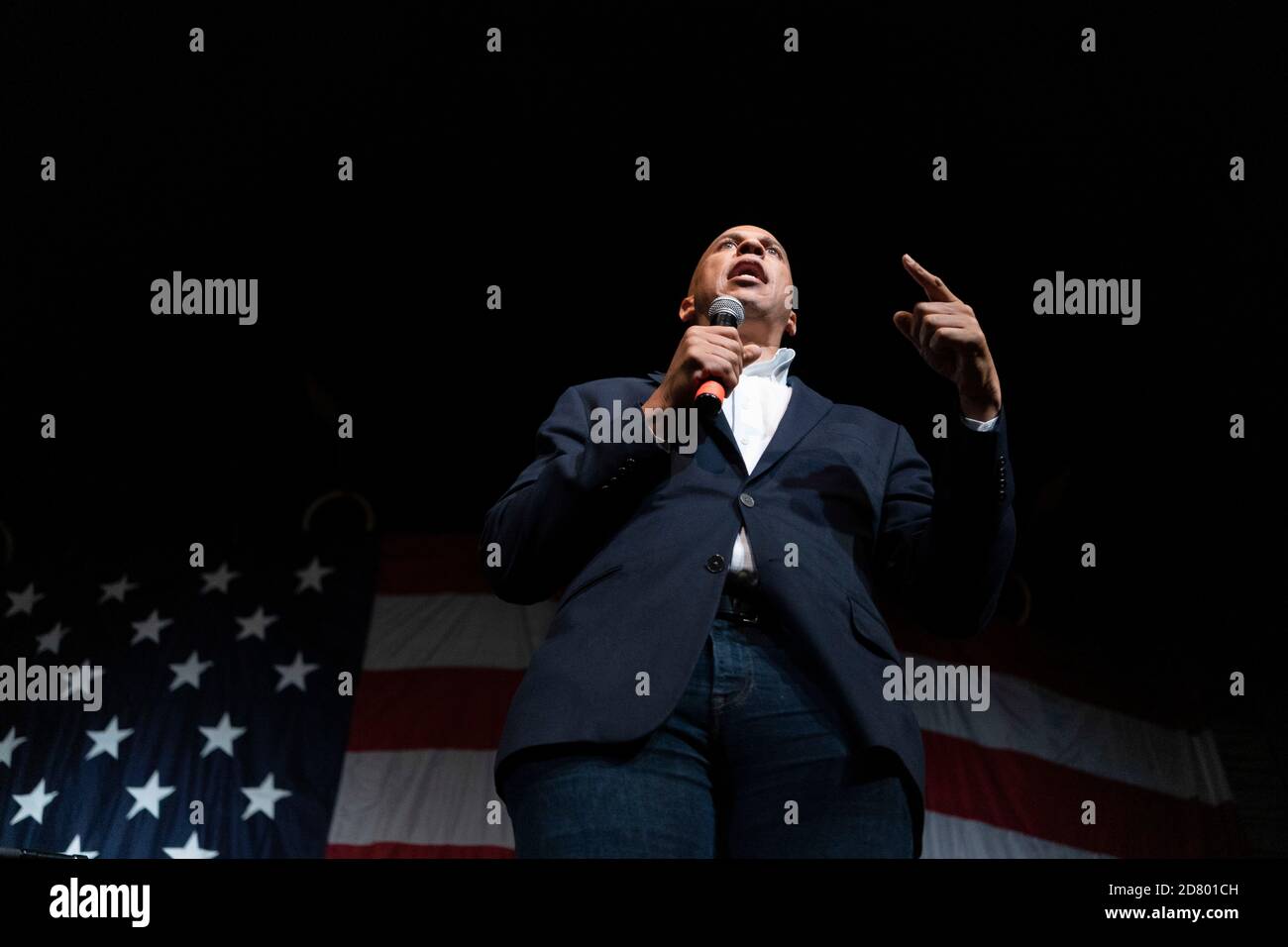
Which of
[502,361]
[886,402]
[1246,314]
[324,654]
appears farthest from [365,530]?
[1246,314]

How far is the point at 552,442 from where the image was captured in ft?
5.49

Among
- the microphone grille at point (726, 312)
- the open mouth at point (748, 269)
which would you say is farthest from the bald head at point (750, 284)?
the microphone grille at point (726, 312)

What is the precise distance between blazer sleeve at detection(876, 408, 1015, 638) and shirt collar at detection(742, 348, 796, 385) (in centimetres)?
33

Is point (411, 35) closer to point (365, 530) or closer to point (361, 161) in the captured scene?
point (361, 161)

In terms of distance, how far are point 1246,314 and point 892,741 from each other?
2753 millimetres

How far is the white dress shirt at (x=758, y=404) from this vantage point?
1.71 m

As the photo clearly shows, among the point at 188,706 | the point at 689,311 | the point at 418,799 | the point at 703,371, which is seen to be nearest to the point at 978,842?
the point at 418,799

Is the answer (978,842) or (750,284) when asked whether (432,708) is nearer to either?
(978,842)

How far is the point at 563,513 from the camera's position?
149 centimetres

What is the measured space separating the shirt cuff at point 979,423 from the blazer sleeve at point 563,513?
36cm

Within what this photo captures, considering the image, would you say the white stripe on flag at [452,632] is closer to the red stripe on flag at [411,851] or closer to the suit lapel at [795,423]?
the red stripe on flag at [411,851]

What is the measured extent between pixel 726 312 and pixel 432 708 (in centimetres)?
291

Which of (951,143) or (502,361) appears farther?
(502,361)
